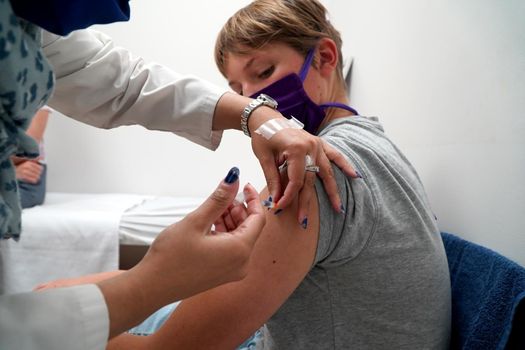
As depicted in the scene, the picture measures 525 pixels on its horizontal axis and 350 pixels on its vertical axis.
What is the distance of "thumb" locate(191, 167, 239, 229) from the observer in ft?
1.46

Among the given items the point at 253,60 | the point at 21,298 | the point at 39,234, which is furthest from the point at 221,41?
the point at 39,234

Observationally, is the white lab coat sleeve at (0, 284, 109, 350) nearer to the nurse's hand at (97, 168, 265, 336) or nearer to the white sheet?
the nurse's hand at (97, 168, 265, 336)

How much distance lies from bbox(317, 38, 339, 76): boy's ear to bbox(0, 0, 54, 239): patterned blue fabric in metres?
0.74

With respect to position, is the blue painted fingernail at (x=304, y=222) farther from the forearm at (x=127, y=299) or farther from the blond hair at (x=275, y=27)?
the blond hair at (x=275, y=27)

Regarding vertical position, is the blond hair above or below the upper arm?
above

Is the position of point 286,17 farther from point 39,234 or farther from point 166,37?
point 166,37

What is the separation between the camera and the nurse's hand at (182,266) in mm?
395

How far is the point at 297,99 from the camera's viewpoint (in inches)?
36.3

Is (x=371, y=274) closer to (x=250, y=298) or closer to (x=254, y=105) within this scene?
(x=250, y=298)

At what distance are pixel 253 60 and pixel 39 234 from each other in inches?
61.5

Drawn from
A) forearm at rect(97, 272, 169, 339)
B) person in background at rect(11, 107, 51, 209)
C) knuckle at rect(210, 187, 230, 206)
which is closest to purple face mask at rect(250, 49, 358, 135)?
knuckle at rect(210, 187, 230, 206)

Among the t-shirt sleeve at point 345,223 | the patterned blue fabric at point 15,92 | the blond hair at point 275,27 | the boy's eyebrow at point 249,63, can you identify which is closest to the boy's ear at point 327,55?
the blond hair at point 275,27

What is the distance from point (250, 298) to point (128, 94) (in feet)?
2.22

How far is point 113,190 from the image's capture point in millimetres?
2742
